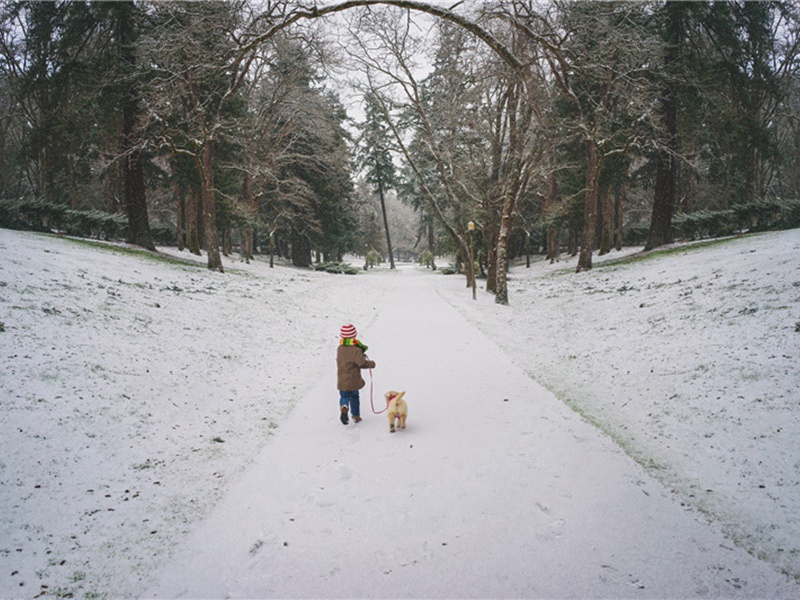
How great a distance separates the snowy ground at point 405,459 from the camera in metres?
2.38

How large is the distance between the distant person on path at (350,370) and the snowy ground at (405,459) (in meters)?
0.26

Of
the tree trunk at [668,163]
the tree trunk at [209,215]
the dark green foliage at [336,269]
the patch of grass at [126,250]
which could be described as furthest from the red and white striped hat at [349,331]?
the dark green foliage at [336,269]

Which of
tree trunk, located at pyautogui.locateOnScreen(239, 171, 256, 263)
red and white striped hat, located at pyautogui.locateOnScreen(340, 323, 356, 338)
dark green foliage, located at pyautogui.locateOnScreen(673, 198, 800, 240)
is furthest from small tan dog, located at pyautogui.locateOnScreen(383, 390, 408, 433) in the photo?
tree trunk, located at pyautogui.locateOnScreen(239, 171, 256, 263)

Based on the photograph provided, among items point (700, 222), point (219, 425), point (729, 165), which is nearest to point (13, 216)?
point (219, 425)

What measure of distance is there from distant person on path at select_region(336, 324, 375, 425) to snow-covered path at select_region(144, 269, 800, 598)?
0.25 metres

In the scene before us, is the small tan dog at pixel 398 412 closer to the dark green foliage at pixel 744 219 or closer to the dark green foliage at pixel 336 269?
the dark green foliage at pixel 744 219

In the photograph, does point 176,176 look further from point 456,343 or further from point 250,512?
point 250,512

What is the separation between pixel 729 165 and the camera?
2261 cm

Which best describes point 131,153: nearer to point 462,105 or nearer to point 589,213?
point 462,105

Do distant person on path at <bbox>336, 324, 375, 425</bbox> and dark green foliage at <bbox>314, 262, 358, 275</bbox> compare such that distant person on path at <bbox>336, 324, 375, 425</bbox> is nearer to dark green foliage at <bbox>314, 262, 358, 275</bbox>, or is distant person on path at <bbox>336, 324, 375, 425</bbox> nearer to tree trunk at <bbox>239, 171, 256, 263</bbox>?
tree trunk at <bbox>239, 171, 256, 263</bbox>

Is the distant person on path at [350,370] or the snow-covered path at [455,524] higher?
the distant person on path at [350,370]

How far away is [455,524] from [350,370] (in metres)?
2.12

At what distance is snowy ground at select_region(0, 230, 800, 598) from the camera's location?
93.7 inches

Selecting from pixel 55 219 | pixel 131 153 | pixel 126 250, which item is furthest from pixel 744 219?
pixel 55 219
